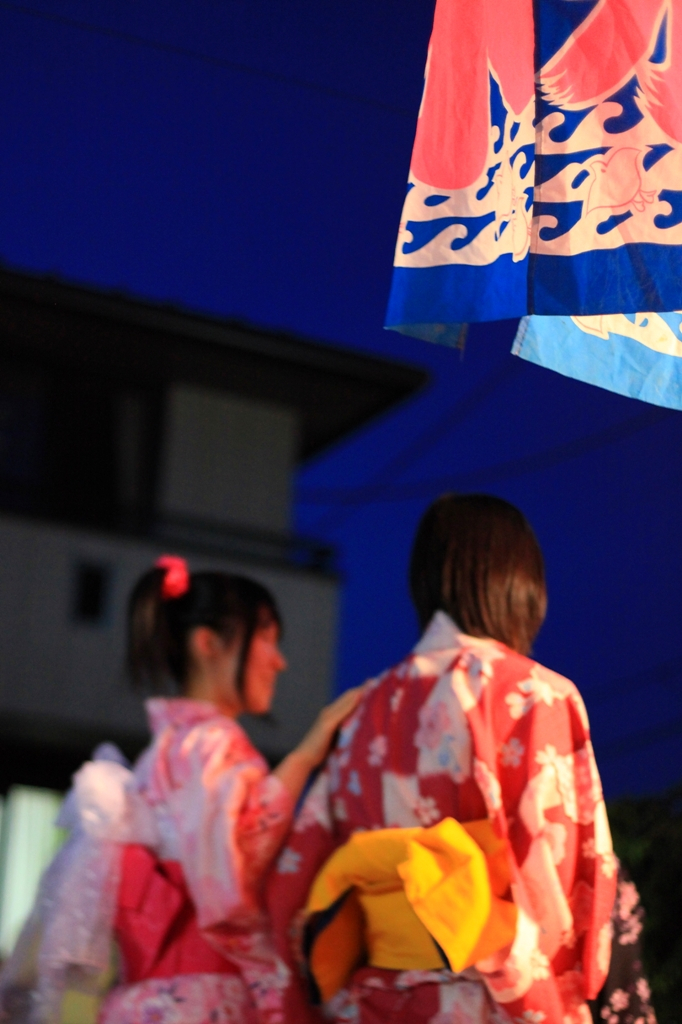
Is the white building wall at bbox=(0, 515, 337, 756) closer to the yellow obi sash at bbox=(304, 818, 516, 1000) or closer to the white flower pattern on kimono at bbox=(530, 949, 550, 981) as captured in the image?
the yellow obi sash at bbox=(304, 818, 516, 1000)

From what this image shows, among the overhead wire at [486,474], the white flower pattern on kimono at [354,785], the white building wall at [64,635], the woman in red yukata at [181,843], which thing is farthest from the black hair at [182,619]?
the white building wall at [64,635]

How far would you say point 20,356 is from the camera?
9.24 m

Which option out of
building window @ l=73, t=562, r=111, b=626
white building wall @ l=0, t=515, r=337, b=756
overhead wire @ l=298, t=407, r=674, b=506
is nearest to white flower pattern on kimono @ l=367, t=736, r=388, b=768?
overhead wire @ l=298, t=407, r=674, b=506

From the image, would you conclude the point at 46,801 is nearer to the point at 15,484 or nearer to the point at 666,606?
the point at 15,484

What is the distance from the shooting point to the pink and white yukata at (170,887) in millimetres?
2293

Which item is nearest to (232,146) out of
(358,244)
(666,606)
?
(358,244)

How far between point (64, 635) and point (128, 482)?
1.73 meters

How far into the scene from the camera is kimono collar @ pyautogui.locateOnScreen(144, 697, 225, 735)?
269 cm

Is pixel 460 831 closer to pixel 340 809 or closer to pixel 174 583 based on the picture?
pixel 340 809

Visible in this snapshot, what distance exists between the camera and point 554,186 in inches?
77.2

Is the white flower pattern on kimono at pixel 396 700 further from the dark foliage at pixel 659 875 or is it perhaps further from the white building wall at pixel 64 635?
the white building wall at pixel 64 635

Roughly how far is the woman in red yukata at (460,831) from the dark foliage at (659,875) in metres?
1.86

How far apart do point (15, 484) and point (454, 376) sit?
3.96 meters

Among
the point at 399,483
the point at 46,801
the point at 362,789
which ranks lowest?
the point at 46,801
